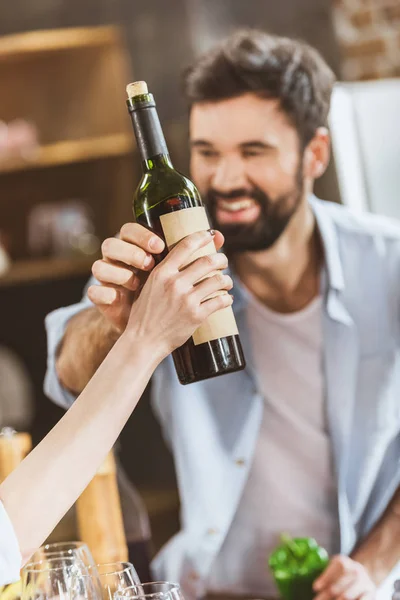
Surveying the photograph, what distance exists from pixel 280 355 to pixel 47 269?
4.07 ft

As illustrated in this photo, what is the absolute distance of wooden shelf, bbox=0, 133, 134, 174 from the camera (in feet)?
8.54

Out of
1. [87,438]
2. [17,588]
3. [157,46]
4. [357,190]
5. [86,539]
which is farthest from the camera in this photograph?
[157,46]

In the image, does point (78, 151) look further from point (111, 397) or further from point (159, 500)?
point (111, 397)

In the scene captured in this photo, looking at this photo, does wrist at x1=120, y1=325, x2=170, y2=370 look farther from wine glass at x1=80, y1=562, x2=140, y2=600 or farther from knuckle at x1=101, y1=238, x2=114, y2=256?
wine glass at x1=80, y1=562, x2=140, y2=600

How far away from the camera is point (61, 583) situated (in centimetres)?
89

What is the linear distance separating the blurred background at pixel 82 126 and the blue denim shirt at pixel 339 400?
54 centimetres

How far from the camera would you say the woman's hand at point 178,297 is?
95 centimetres

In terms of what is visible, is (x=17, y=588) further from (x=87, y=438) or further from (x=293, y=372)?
(x=293, y=372)

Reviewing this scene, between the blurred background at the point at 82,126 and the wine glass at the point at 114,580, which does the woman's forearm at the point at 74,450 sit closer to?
the wine glass at the point at 114,580

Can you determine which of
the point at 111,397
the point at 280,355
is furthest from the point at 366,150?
the point at 111,397

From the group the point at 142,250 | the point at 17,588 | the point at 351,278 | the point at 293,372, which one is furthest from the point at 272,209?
the point at 17,588

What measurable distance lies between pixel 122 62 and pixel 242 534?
1513mm

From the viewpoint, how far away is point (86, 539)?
127 centimetres

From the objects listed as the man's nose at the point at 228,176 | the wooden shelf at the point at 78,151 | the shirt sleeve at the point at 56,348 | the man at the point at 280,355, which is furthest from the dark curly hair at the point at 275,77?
the wooden shelf at the point at 78,151
